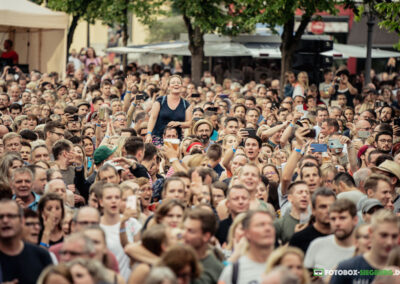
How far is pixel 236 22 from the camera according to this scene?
27312 mm

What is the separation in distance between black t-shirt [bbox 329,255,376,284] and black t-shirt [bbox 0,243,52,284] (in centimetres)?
240

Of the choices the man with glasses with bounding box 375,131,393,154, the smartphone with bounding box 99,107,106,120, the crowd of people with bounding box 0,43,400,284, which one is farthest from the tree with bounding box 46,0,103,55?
the man with glasses with bounding box 375,131,393,154

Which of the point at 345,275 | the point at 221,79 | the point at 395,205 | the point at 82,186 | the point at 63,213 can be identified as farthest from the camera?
the point at 221,79

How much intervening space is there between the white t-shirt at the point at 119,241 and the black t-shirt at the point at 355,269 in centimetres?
196

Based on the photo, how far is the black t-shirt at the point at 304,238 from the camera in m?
8.51

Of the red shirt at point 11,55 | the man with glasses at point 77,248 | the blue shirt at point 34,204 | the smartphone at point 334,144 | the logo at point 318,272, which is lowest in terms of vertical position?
the logo at point 318,272

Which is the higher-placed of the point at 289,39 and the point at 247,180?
the point at 289,39

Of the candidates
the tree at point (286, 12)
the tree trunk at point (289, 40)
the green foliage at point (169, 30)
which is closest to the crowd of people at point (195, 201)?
the tree at point (286, 12)

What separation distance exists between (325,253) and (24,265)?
2.57 m

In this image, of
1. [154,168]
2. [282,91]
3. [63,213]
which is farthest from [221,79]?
[63,213]

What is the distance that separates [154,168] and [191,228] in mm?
4158

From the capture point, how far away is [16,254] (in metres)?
7.36

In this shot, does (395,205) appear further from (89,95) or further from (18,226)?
(89,95)

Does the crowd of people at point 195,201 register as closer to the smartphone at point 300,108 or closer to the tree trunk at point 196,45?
the smartphone at point 300,108
